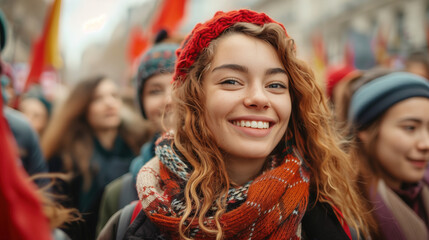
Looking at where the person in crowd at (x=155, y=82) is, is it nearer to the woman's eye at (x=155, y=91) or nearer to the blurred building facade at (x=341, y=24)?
the woman's eye at (x=155, y=91)

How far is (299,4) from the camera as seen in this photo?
135 feet

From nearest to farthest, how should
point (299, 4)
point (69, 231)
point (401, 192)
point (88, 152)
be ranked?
point (69, 231) < point (401, 192) < point (88, 152) < point (299, 4)

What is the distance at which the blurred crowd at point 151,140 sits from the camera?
81.7 inches

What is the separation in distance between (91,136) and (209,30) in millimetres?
2598

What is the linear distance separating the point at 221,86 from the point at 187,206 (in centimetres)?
54

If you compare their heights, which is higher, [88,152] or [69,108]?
[69,108]

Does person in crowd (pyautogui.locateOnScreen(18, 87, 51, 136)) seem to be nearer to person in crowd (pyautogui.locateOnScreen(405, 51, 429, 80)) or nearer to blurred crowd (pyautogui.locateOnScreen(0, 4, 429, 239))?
blurred crowd (pyautogui.locateOnScreen(0, 4, 429, 239))

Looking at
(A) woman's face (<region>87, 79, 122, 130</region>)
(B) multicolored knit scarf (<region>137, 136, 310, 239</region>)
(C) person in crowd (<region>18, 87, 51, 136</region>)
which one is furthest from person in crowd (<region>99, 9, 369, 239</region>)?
(C) person in crowd (<region>18, 87, 51, 136</region>)

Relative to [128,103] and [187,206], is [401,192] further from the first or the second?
[128,103]

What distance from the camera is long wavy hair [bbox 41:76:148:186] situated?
145 inches

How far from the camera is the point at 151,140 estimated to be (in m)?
2.63

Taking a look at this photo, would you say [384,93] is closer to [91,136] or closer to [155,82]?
[155,82]

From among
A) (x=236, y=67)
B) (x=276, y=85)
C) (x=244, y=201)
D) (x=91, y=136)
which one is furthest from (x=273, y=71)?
(x=91, y=136)

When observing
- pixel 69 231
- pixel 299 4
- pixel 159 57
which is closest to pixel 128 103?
pixel 159 57
